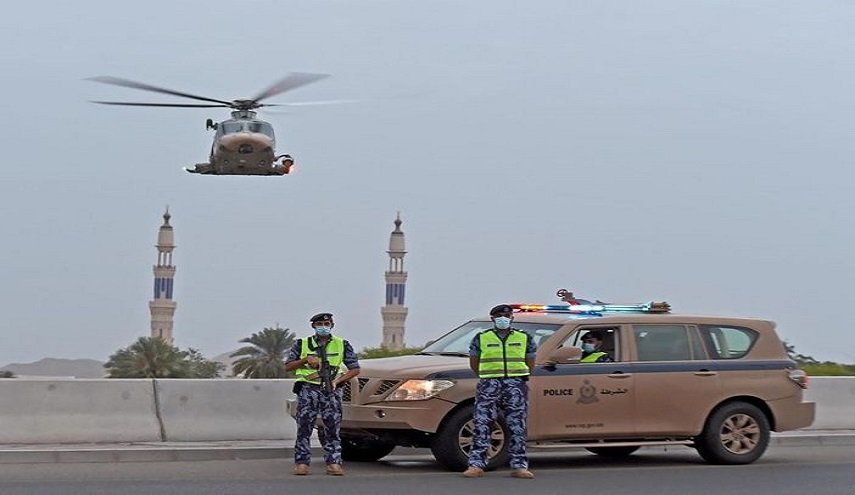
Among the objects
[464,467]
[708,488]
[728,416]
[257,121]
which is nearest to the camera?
[708,488]

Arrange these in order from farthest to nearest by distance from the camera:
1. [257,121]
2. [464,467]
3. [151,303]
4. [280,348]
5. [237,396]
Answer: [151,303] → [280,348] → [257,121] → [237,396] → [464,467]

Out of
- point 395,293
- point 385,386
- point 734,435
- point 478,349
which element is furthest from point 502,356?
point 395,293

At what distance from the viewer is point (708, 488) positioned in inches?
516

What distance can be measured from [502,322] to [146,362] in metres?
58.8

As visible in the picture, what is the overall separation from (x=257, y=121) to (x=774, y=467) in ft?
102

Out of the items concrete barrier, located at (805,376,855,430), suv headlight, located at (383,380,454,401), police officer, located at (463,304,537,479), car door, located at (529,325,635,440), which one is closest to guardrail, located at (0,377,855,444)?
suv headlight, located at (383,380,454,401)

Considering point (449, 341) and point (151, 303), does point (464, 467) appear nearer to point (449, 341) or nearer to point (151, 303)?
point (449, 341)

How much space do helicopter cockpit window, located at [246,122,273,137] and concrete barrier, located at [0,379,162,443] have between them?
2850 cm

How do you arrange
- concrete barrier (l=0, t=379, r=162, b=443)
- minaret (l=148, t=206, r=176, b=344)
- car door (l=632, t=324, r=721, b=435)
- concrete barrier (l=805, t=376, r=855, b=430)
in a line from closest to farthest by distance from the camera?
car door (l=632, t=324, r=721, b=435)
concrete barrier (l=0, t=379, r=162, b=443)
concrete barrier (l=805, t=376, r=855, b=430)
minaret (l=148, t=206, r=176, b=344)

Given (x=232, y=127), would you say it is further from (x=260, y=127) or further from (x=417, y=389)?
(x=417, y=389)

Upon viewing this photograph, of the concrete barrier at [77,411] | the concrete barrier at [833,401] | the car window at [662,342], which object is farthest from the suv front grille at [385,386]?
the concrete barrier at [833,401]

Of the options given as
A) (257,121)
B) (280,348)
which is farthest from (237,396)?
(280,348)

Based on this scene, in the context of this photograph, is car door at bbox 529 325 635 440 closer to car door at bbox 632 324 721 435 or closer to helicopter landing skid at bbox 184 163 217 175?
car door at bbox 632 324 721 435

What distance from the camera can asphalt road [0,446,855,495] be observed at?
1238cm
